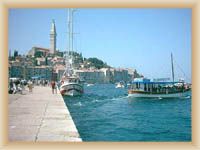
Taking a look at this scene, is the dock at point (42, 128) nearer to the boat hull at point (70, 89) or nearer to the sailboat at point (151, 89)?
the sailboat at point (151, 89)

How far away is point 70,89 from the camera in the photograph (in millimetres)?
29641

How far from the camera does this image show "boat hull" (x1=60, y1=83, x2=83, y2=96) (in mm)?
29358

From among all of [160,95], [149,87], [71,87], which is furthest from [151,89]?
[71,87]

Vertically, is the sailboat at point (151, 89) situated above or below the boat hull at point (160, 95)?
above

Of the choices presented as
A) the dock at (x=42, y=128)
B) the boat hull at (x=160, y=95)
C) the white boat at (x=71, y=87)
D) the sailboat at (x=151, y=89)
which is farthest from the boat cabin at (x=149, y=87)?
the dock at (x=42, y=128)

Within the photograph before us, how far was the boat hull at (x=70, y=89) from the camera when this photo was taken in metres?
29.4

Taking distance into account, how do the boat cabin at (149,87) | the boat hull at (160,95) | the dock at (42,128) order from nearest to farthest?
the dock at (42,128), the boat cabin at (149,87), the boat hull at (160,95)

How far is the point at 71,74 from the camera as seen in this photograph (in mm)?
32562

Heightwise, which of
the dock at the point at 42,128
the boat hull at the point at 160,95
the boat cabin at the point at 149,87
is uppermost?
the boat cabin at the point at 149,87

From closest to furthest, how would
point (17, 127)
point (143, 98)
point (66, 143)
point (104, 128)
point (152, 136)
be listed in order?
point (66, 143), point (17, 127), point (152, 136), point (104, 128), point (143, 98)

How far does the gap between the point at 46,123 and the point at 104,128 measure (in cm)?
473

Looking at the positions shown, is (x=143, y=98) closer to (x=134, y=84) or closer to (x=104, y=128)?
(x=134, y=84)

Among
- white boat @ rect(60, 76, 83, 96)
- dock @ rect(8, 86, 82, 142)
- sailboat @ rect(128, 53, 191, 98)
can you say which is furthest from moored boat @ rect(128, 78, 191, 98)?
dock @ rect(8, 86, 82, 142)
